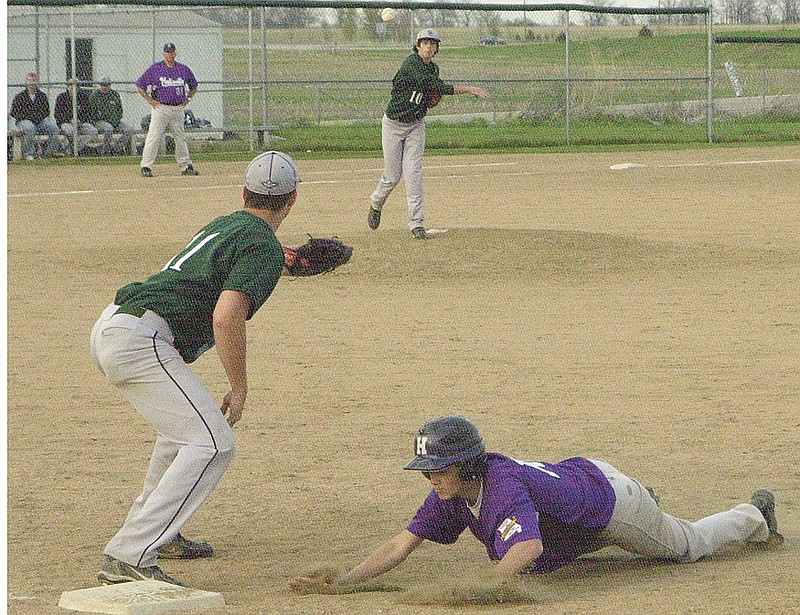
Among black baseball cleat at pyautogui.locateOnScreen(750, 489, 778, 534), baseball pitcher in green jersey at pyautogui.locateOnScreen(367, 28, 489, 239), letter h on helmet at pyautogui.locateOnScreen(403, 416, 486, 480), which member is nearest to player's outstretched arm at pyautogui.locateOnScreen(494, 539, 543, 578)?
letter h on helmet at pyautogui.locateOnScreen(403, 416, 486, 480)

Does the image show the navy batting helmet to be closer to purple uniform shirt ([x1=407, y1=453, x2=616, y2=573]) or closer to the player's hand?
purple uniform shirt ([x1=407, y1=453, x2=616, y2=573])

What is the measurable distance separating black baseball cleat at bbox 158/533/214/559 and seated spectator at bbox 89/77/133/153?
18.5 meters

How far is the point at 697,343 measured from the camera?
30.8 feet

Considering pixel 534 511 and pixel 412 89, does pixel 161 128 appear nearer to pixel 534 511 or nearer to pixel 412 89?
pixel 412 89

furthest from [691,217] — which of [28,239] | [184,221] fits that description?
[28,239]

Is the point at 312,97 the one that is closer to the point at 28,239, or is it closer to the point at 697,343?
the point at 28,239

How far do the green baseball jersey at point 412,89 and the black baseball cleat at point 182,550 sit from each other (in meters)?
8.17

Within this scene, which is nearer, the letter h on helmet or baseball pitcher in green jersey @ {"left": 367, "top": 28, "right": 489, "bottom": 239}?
the letter h on helmet

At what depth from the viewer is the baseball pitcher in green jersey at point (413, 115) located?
12.9 m

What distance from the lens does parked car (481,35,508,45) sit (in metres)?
26.7

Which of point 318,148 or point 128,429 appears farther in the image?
point 318,148

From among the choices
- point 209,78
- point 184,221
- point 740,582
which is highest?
point 209,78

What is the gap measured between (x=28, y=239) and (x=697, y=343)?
26.2 ft

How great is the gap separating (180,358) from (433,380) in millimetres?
3729
